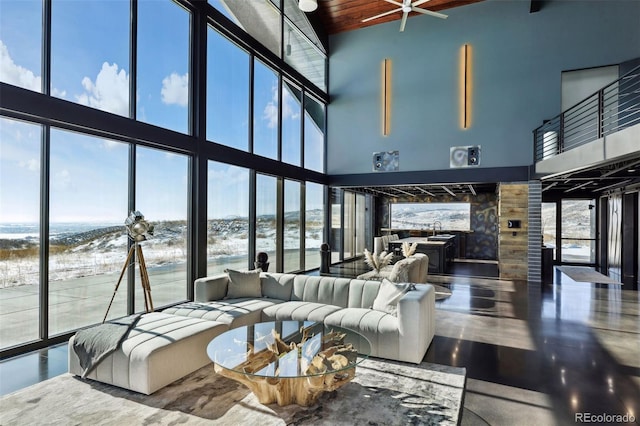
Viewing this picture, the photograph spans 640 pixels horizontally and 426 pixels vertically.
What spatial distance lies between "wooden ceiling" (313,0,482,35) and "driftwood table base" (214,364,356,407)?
9.27 metres

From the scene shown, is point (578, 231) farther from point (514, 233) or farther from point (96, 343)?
point (96, 343)

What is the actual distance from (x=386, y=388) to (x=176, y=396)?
65.0 inches

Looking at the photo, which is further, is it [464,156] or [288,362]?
[464,156]

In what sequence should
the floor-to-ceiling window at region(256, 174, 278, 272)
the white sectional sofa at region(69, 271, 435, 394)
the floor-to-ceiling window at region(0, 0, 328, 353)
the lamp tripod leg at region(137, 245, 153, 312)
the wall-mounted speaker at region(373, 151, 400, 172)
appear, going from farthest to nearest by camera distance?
the wall-mounted speaker at region(373, 151, 400, 172)
the floor-to-ceiling window at region(256, 174, 278, 272)
the lamp tripod leg at region(137, 245, 153, 312)
the floor-to-ceiling window at region(0, 0, 328, 353)
the white sectional sofa at region(69, 271, 435, 394)

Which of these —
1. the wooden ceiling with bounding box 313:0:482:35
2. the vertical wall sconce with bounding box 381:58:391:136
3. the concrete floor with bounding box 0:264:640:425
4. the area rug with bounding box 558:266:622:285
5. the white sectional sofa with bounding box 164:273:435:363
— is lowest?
the area rug with bounding box 558:266:622:285

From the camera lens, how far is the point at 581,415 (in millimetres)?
2596

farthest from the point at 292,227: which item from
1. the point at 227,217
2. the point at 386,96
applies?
the point at 386,96

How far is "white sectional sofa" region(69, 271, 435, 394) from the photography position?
2.84 m

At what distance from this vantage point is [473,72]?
29.6 feet

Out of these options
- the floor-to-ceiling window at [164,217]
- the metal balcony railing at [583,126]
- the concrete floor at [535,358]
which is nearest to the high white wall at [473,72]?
the metal balcony railing at [583,126]

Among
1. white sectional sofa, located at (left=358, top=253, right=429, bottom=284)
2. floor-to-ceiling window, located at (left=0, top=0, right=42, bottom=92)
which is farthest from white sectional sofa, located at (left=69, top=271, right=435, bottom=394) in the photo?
floor-to-ceiling window, located at (left=0, top=0, right=42, bottom=92)

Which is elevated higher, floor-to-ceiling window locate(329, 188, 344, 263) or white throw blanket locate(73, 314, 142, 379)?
floor-to-ceiling window locate(329, 188, 344, 263)

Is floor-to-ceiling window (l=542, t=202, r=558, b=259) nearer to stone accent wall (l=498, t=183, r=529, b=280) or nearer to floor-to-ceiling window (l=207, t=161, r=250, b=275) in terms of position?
stone accent wall (l=498, t=183, r=529, b=280)

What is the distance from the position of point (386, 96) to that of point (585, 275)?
22.2ft
